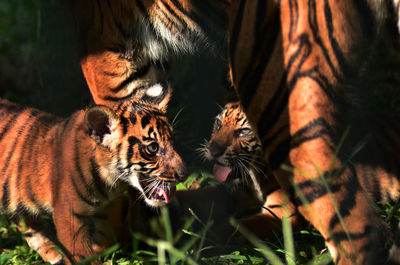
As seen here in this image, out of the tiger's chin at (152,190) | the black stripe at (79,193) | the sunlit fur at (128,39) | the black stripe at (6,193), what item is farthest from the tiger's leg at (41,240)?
the sunlit fur at (128,39)

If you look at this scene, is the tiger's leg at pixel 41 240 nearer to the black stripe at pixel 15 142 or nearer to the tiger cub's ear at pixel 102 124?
the black stripe at pixel 15 142

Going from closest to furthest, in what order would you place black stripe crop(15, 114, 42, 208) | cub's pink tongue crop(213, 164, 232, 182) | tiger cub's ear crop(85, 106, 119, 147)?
tiger cub's ear crop(85, 106, 119, 147), black stripe crop(15, 114, 42, 208), cub's pink tongue crop(213, 164, 232, 182)

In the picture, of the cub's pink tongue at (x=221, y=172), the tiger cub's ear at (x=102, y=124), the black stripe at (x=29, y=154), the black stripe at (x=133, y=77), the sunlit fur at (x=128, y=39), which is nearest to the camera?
the tiger cub's ear at (x=102, y=124)

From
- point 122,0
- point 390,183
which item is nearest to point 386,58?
point 390,183

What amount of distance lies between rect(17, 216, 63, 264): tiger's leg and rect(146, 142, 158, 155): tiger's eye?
853 mm

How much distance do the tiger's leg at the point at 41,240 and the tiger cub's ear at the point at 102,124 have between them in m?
0.74

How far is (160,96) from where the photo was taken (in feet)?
8.77

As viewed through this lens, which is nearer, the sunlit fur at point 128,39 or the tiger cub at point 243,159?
the sunlit fur at point 128,39

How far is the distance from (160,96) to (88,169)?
1.86 ft

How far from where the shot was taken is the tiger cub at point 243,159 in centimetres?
302

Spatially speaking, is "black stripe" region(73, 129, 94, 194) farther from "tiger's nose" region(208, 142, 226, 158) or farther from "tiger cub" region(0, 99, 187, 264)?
"tiger's nose" region(208, 142, 226, 158)

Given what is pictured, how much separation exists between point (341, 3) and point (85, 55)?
1.57 meters

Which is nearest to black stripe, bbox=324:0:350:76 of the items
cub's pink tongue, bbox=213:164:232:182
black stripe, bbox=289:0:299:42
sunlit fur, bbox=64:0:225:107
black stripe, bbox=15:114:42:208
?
black stripe, bbox=289:0:299:42

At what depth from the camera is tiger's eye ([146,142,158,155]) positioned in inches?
92.0
